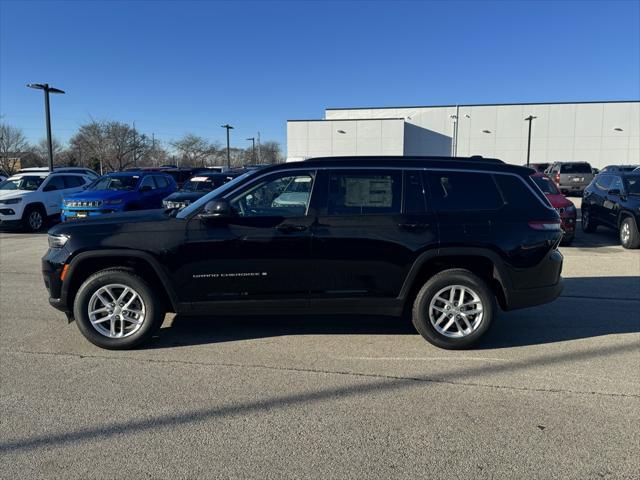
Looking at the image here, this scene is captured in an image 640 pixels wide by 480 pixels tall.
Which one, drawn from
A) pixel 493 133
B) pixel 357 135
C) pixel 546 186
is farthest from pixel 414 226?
pixel 493 133

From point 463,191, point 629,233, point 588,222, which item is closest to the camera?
point 463,191

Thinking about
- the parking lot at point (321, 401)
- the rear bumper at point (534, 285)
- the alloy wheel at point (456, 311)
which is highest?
the rear bumper at point (534, 285)

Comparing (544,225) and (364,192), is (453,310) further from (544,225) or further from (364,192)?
(364,192)

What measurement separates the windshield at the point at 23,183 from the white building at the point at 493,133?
3548 centimetres

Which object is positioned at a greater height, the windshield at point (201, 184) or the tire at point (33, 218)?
the windshield at point (201, 184)

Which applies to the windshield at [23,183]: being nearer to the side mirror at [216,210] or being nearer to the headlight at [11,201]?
the headlight at [11,201]

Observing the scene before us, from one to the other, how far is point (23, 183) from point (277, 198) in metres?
14.0

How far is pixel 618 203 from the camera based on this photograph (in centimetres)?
1096

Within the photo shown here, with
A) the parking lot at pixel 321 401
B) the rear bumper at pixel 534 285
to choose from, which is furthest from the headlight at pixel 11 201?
the rear bumper at pixel 534 285

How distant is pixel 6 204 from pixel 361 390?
561 inches

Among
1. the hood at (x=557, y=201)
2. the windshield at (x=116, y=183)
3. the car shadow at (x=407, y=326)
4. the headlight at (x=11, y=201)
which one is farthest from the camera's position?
the headlight at (x=11, y=201)

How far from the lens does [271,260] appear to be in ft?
15.1

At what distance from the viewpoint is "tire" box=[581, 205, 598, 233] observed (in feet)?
42.5

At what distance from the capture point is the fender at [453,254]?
15.3 feet
